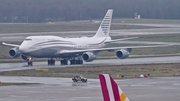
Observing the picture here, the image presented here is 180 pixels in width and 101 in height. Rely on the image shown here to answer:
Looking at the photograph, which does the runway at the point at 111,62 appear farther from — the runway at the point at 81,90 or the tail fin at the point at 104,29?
the runway at the point at 81,90

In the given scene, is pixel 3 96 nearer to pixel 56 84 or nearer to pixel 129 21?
pixel 56 84

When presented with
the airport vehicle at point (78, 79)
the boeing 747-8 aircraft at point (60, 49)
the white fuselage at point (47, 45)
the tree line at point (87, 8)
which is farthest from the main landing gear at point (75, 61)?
the tree line at point (87, 8)

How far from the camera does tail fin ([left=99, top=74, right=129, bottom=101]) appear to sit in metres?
17.3

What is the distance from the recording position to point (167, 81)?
42.2 meters

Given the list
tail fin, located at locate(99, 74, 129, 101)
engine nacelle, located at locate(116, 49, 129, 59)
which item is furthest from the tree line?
tail fin, located at locate(99, 74, 129, 101)

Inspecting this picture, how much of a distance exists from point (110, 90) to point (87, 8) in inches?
4490

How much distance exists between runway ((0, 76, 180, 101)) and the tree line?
83.7 meters

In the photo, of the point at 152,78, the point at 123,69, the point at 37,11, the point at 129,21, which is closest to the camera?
the point at 152,78

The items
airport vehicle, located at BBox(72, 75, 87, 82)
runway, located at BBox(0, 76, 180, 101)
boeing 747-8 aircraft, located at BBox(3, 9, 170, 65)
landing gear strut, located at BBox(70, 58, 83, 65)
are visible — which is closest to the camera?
runway, located at BBox(0, 76, 180, 101)

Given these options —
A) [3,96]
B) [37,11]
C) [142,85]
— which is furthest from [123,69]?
[37,11]

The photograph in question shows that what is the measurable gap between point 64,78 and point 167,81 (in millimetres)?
7660

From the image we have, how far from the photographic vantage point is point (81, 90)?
37.1m

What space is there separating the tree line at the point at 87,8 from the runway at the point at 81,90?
Result: 83692mm

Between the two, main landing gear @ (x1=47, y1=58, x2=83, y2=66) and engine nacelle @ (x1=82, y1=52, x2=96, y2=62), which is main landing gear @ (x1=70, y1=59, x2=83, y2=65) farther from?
engine nacelle @ (x1=82, y1=52, x2=96, y2=62)
